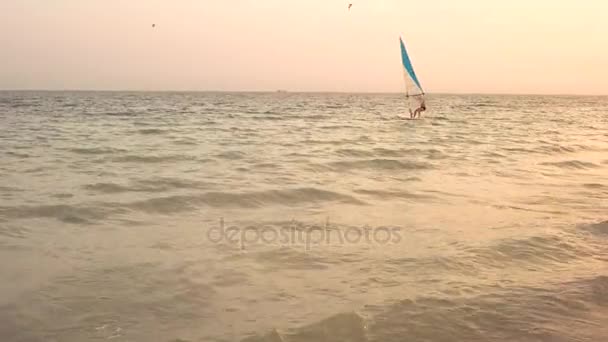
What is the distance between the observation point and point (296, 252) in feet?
19.5

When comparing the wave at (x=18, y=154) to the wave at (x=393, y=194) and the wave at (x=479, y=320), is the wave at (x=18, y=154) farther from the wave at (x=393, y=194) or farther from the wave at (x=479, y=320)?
the wave at (x=479, y=320)

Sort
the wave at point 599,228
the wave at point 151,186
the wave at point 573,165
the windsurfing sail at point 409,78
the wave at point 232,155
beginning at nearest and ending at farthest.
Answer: the wave at point 599,228 < the wave at point 151,186 < the wave at point 573,165 < the wave at point 232,155 < the windsurfing sail at point 409,78

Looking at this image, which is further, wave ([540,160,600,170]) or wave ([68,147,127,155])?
wave ([68,147,127,155])

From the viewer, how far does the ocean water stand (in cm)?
404

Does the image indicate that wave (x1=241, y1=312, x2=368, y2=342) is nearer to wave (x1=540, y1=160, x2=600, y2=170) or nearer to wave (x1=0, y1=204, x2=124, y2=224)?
wave (x1=0, y1=204, x2=124, y2=224)

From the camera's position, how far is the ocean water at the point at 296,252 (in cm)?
404

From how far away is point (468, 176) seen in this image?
38.0 ft

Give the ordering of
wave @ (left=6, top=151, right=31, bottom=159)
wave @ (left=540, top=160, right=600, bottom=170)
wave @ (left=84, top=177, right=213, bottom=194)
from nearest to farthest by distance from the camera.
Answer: wave @ (left=84, top=177, right=213, bottom=194) < wave @ (left=6, top=151, right=31, bottom=159) < wave @ (left=540, top=160, right=600, bottom=170)

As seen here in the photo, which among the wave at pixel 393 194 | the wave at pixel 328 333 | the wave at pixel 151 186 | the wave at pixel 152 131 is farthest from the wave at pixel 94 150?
the wave at pixel 328 333

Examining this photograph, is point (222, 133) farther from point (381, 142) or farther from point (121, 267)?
point (121, 267)

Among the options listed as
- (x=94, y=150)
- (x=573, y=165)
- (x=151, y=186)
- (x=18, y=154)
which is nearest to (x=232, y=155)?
(x=94, y=150)

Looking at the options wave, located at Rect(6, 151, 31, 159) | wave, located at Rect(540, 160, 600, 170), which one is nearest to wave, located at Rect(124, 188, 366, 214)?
wave, located at Rect(6, 151, 31, 159)

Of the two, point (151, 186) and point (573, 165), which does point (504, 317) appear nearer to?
point (151, 186)

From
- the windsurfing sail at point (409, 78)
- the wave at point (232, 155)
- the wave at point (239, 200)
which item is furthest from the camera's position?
the windsurfing sail at point (409, 78)
